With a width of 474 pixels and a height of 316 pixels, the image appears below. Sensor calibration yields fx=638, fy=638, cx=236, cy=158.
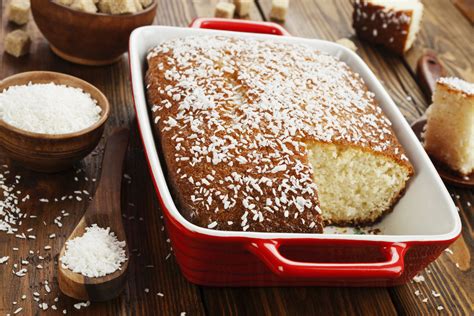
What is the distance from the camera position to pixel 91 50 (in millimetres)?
2166

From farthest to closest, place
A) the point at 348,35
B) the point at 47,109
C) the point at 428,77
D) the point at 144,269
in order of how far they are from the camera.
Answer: the point at 348,35, the point at 428,77, the point at 47,109, the point at 144,269

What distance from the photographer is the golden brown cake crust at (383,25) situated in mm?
2564

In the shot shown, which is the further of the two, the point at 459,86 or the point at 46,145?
the point at 459,86

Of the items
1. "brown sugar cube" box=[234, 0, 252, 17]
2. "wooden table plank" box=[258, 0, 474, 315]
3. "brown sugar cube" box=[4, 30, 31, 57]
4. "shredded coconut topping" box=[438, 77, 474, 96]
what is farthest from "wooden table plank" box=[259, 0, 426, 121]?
"brown sugar cube" box=[4, 30, 31, 57]

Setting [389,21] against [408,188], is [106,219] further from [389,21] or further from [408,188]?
[389,21]

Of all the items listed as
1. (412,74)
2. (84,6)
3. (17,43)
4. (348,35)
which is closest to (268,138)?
(84,6)

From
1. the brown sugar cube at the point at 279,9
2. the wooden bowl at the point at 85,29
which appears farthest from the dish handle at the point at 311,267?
the brown sugar cube at the point at 279,9

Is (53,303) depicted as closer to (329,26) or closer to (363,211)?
(363,211)

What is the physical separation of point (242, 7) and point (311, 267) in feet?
5.17

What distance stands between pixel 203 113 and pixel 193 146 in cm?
12

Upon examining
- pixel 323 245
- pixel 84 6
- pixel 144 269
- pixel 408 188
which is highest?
pixel 84 6

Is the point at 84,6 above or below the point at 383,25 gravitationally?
above

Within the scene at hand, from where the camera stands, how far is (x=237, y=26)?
2.23m

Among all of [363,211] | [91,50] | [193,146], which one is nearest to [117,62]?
[91,50]
